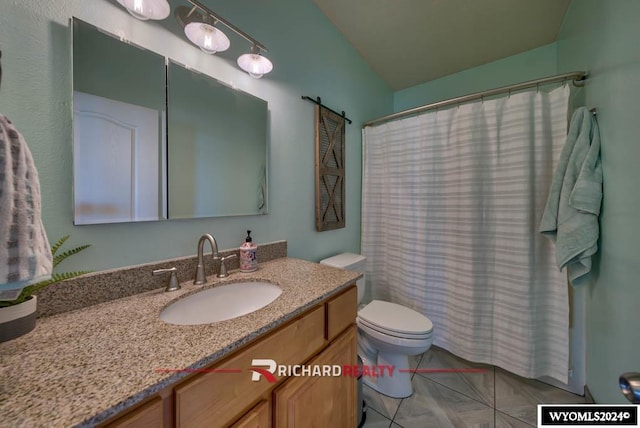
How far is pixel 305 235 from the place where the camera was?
154 cm

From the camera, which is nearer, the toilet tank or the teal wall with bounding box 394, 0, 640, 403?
the teal wall with bounding box 394, 0, 640, 403

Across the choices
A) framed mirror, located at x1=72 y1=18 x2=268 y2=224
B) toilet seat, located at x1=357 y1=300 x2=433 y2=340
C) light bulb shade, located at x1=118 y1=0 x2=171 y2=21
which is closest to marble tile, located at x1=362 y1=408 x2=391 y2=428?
toilet seat, located at x1=357 y1=300 x2=433 y2=340

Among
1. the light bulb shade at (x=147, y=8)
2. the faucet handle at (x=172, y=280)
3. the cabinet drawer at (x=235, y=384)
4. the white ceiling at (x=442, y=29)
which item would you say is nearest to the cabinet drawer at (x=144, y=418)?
the cabinet drawer at (x=235, y=384)

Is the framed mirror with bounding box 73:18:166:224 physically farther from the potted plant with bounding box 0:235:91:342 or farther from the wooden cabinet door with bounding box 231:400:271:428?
the wooden cabinet door with bounding box 231:400:271:428

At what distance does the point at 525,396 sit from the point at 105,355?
207cm

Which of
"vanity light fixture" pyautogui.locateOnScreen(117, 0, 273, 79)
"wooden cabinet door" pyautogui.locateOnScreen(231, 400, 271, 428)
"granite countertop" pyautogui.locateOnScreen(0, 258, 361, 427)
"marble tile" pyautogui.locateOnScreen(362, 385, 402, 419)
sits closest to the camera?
"granite countertop" pyautogui.locateOnScreen(0, 258, 361, 427)

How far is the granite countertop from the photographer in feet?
1.17

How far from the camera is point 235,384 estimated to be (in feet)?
1.86

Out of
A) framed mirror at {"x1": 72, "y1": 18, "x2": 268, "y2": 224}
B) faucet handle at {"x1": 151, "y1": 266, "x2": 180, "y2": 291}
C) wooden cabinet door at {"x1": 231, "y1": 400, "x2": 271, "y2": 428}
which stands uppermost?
framed mirror at {"x1": 72, "y1": 18, "x2": 268, "y2": 224}

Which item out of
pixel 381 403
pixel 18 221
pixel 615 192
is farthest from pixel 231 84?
pixel 381 403

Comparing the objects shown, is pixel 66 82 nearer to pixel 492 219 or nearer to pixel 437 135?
pixel 437 135

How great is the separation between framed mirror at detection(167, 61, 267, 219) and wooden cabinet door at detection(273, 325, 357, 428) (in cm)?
75

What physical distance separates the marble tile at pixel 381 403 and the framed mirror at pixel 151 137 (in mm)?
1327

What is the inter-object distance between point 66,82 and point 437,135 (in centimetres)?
193
